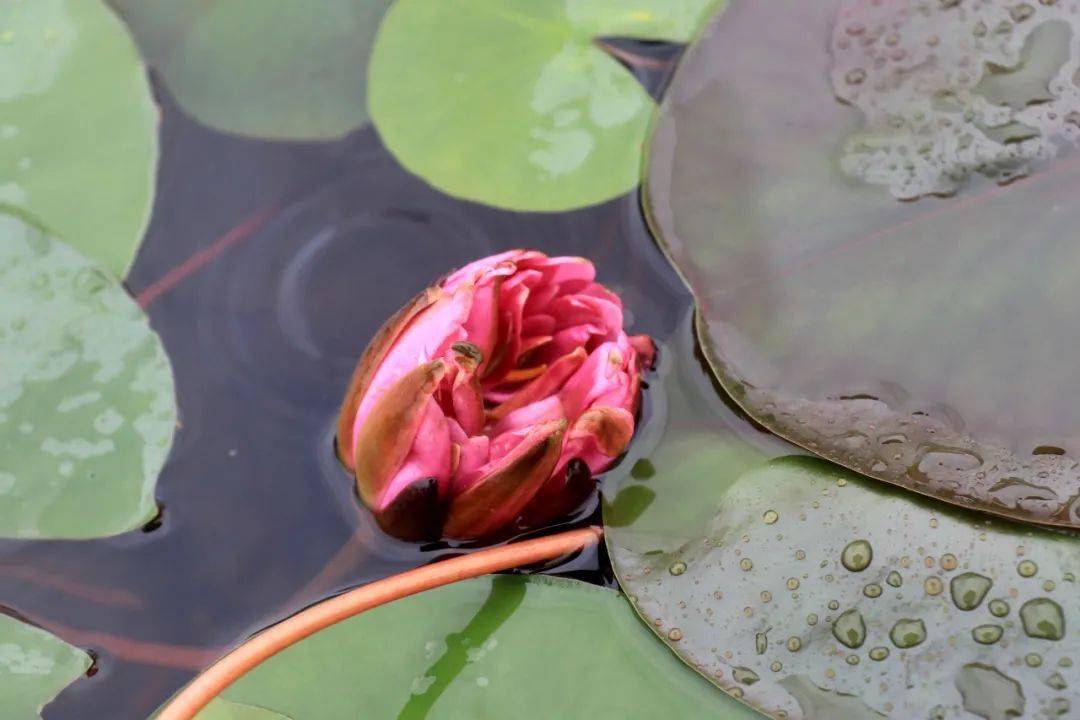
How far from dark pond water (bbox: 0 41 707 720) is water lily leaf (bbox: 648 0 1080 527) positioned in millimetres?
166

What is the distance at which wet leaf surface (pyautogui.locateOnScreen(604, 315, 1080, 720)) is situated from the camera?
808 millimetres

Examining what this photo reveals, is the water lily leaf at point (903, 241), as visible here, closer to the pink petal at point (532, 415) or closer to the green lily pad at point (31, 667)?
the pink petal at point (532, 415)

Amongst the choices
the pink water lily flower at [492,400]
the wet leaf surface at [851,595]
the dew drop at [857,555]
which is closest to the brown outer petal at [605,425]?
the pink water lily flower at [492,400]

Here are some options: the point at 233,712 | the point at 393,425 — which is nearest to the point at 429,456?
the point at 393,425

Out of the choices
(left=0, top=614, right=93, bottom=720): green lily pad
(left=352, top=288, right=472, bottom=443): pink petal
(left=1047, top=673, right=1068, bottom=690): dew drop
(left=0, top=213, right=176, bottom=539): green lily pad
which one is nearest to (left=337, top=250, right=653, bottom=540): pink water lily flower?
(left=352, top=288, right=472, bottom=443): pink petal

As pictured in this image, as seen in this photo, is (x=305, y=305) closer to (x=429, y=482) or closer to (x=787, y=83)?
(x=429, y=482)

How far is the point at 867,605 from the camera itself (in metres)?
0.84

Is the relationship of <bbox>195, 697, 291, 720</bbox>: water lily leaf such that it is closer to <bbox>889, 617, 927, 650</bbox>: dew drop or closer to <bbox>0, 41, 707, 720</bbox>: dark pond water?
<bbox>0, 41, 707, 720</bbox>: dark pond water

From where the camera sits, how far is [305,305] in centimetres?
113

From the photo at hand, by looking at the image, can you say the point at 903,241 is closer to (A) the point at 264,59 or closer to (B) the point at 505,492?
(B) the point at 505,492

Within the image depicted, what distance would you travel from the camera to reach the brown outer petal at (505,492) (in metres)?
0.79

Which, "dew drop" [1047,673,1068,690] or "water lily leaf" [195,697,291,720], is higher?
"dew drop" [1047,673,1068,690]

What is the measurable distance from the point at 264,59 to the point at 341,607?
0.76 m

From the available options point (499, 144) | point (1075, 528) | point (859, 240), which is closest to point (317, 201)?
point (499, 144)
